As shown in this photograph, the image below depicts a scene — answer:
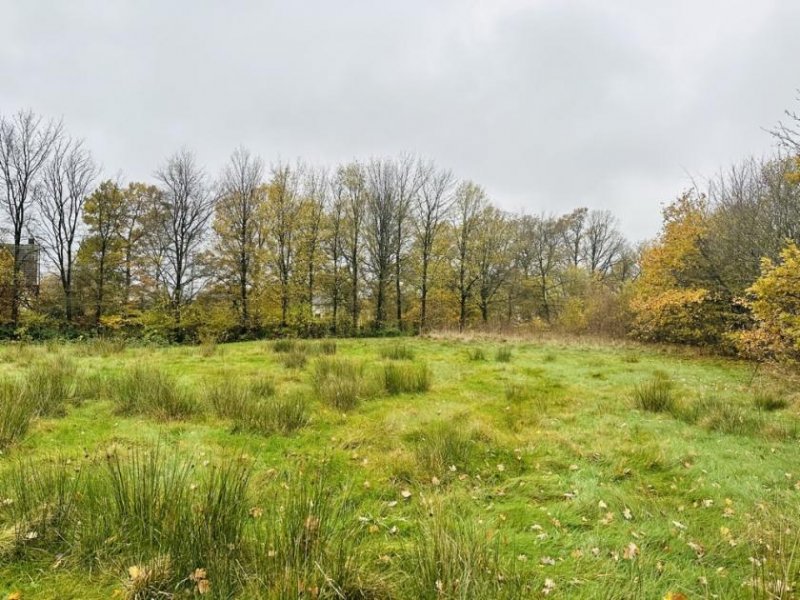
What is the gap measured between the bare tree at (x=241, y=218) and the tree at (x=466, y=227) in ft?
49.3

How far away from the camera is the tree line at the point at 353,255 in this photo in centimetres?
1823

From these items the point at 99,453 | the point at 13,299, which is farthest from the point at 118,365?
the point at 13,299

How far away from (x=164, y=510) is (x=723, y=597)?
11.2 feet

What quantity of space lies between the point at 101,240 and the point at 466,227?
24945 millimetres

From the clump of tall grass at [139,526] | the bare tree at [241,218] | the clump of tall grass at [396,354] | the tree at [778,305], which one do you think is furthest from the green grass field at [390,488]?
the bare tree at [241,218]

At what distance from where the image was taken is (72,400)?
249 inches

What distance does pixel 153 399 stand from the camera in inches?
236

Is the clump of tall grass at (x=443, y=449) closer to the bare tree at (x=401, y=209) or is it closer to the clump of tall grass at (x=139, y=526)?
the clump of tall grass at (x=139, y=526)

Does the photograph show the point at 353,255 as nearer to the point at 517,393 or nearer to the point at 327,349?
the point at 327,349

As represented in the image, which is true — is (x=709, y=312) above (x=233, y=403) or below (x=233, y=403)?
above

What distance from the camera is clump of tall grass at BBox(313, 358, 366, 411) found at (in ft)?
22.3

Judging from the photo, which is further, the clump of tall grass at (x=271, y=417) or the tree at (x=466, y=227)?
the tree at (x=466, y=227)

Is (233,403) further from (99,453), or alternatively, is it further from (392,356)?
(392,356)

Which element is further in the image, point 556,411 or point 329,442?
point 556,411
